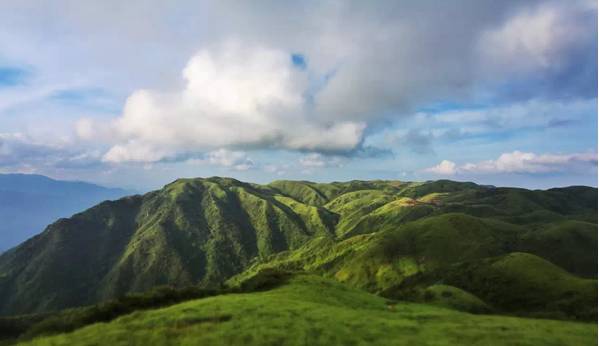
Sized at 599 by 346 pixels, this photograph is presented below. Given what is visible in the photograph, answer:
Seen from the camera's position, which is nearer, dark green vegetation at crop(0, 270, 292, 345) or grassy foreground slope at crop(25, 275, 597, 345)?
grassy foreground slope at crop(25, 275, 597, 345)

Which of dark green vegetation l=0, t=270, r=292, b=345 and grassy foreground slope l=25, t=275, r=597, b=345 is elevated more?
grassy foreground slope l=25, t=275, r=597, b=345

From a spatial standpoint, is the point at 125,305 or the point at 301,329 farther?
the point at 125,305

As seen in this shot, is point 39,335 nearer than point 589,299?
Yes

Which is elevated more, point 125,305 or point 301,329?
point 301,329

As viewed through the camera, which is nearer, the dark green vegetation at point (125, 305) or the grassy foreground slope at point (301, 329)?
the grassy foreground slope at point (301, 329)

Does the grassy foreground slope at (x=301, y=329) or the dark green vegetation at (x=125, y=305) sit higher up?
the grassy foreground slope at (x=301, y=329)

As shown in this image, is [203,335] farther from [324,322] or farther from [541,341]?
[541,341]

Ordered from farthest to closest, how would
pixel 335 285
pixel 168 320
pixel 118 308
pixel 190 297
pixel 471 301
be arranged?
pixel 471 301 < pixel 335 285 < pixel 190 297 < pixel 118 308 < pixel 168 320

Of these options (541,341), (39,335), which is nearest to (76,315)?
(39,335)
